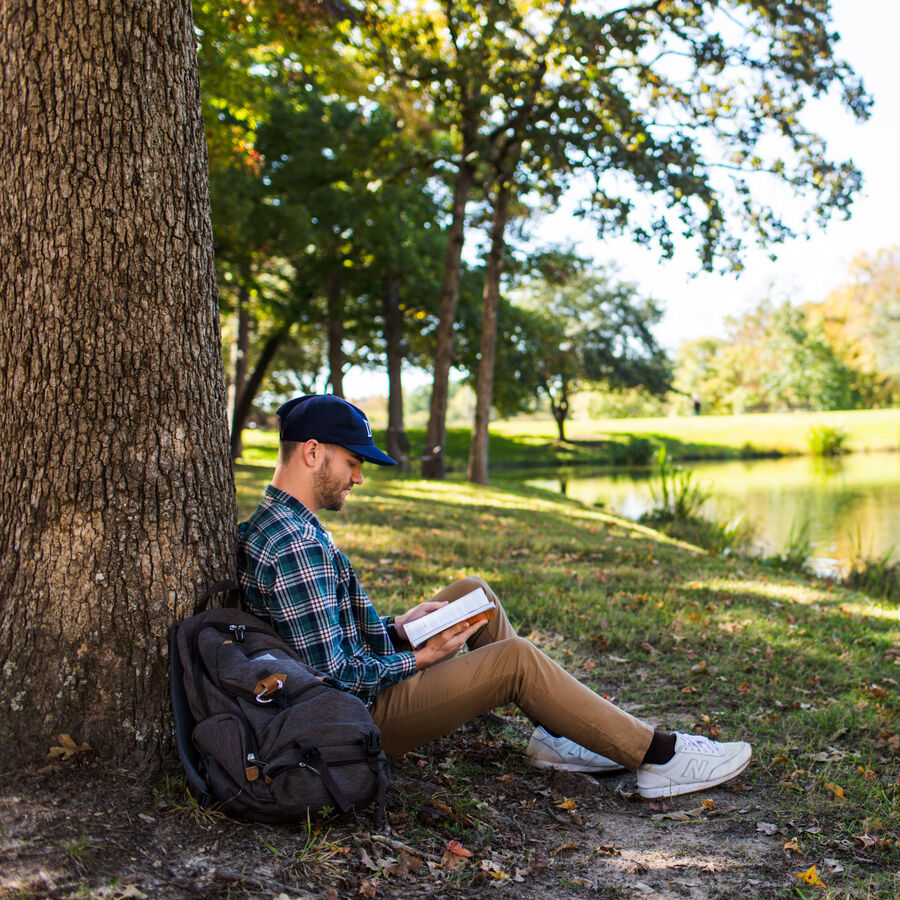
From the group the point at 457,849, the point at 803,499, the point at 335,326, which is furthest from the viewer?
the point at 335,326

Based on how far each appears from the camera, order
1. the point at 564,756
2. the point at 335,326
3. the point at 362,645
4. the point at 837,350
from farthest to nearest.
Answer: the point at 837,350 → the point at 335,326 → the point at 564,756 → the point at 362,645

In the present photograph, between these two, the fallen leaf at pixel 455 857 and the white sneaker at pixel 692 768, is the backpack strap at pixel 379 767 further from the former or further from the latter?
the white sneaker at pixel 692 768

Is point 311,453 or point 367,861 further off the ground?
point 311,453

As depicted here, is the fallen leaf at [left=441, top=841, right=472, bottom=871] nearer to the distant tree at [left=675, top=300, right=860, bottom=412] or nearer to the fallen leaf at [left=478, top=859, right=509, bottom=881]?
the fallen leaf at [left=478, top=859, right=509, bottom=881]

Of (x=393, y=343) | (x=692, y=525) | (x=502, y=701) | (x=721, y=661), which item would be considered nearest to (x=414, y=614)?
(x=502, y=701)

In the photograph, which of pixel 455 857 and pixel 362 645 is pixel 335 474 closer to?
pixel 362 645

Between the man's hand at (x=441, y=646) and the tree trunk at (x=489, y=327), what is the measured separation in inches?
566

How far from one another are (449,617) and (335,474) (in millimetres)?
739

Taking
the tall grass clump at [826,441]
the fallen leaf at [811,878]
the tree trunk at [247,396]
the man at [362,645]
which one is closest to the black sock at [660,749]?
the man at [362,645]

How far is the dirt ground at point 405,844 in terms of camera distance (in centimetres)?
251

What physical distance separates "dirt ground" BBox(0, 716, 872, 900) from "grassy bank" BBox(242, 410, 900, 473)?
1058 inches

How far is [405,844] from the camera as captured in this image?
292 cm

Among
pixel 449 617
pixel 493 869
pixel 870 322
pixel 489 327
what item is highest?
pixel 870 322

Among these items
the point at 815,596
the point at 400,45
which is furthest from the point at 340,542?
the point at 400,45
